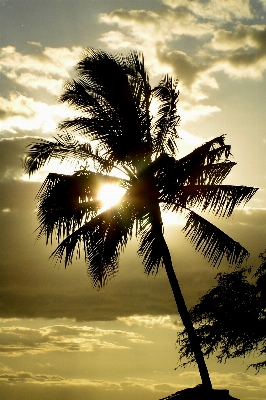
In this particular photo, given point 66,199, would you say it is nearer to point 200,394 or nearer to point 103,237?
point 103,237

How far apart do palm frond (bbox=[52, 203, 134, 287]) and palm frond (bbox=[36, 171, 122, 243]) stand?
35 centimetres

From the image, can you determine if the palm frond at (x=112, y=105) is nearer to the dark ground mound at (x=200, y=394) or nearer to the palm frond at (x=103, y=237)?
the palm frond at (x=103, y=237)

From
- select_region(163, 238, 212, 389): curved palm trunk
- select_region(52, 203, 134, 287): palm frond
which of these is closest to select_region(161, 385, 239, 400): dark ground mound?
select_region(163, 238, 212, 389): curved palm trunk

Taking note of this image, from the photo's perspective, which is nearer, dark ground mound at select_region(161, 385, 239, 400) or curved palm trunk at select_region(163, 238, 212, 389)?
dark ground mound at select_region(161, 385, 239, 400)

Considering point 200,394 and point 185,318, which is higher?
point 185,318

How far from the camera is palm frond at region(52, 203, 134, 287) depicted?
13.9 m

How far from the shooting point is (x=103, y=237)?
1425cm

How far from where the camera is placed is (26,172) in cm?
1505

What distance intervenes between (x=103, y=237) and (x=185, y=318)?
137 inches

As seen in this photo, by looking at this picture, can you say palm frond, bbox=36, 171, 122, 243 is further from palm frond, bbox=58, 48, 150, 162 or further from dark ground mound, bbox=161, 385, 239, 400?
dark ground mound, bbox=161, 385, 239, 400

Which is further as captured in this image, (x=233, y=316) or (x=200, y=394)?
(x=233, y=316)

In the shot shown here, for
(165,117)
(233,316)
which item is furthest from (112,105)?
(233,316)

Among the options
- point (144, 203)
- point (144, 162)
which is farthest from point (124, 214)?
point (144, 162)

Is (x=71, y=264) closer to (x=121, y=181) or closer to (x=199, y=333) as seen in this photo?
(x=121, y=181)
